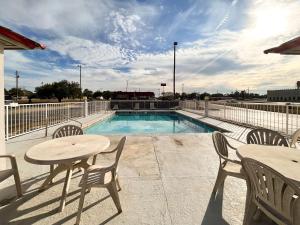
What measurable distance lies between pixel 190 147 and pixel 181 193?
2337mm

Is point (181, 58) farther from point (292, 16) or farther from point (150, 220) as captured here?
point (150, 220)

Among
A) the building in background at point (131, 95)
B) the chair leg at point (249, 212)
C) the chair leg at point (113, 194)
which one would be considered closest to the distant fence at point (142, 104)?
the building in background at point (131, 95)

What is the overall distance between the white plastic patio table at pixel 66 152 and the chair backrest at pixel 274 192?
A: 1.54 meters

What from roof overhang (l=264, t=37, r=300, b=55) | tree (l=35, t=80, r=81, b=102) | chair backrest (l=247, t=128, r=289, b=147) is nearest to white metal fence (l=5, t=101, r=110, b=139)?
chair backrest (l=247, t=128, r=289, b=147)

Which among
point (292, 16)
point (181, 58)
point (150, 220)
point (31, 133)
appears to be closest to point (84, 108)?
point (31, 133)

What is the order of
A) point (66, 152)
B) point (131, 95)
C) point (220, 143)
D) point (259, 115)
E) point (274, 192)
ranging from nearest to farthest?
1. point (274, 192)
2. point (66, 152)
3. point (220, 143)
4. point (259, 115)
5. point (131, 95)

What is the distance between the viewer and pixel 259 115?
28.6 feet

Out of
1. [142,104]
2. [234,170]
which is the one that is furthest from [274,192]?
[142,104]

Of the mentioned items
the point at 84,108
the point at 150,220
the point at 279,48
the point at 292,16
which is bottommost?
the point at 150,220

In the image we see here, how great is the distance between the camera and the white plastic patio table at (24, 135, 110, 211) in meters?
2.14

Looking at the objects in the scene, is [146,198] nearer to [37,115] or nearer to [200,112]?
[37,115]

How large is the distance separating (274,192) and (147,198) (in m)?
1.41

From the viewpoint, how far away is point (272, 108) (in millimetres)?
7441

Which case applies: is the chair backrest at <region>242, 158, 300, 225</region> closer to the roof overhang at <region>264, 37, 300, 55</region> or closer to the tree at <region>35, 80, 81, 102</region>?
the roof overhang at <region>264, 37, 300, 55</region>
